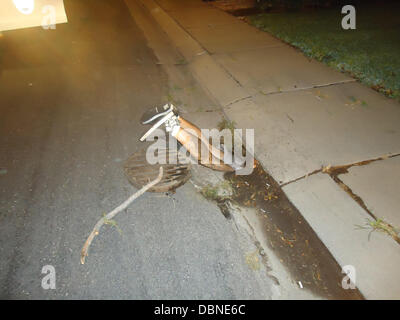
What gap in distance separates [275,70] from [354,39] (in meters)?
2.67

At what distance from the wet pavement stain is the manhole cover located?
0.56 metres

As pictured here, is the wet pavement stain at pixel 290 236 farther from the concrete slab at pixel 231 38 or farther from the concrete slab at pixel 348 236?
the concrete slab at pixel 231 38

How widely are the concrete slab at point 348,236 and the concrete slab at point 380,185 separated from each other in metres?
0.15

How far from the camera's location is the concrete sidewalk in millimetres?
2199

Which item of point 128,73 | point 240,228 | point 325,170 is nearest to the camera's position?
point 240,228

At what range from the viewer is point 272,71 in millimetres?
4805

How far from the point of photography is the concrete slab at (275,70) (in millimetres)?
4383

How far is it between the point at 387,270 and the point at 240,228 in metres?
1.23

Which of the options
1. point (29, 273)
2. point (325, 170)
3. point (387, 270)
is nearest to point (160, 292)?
point (29, 273)

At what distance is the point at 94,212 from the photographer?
254 cm
